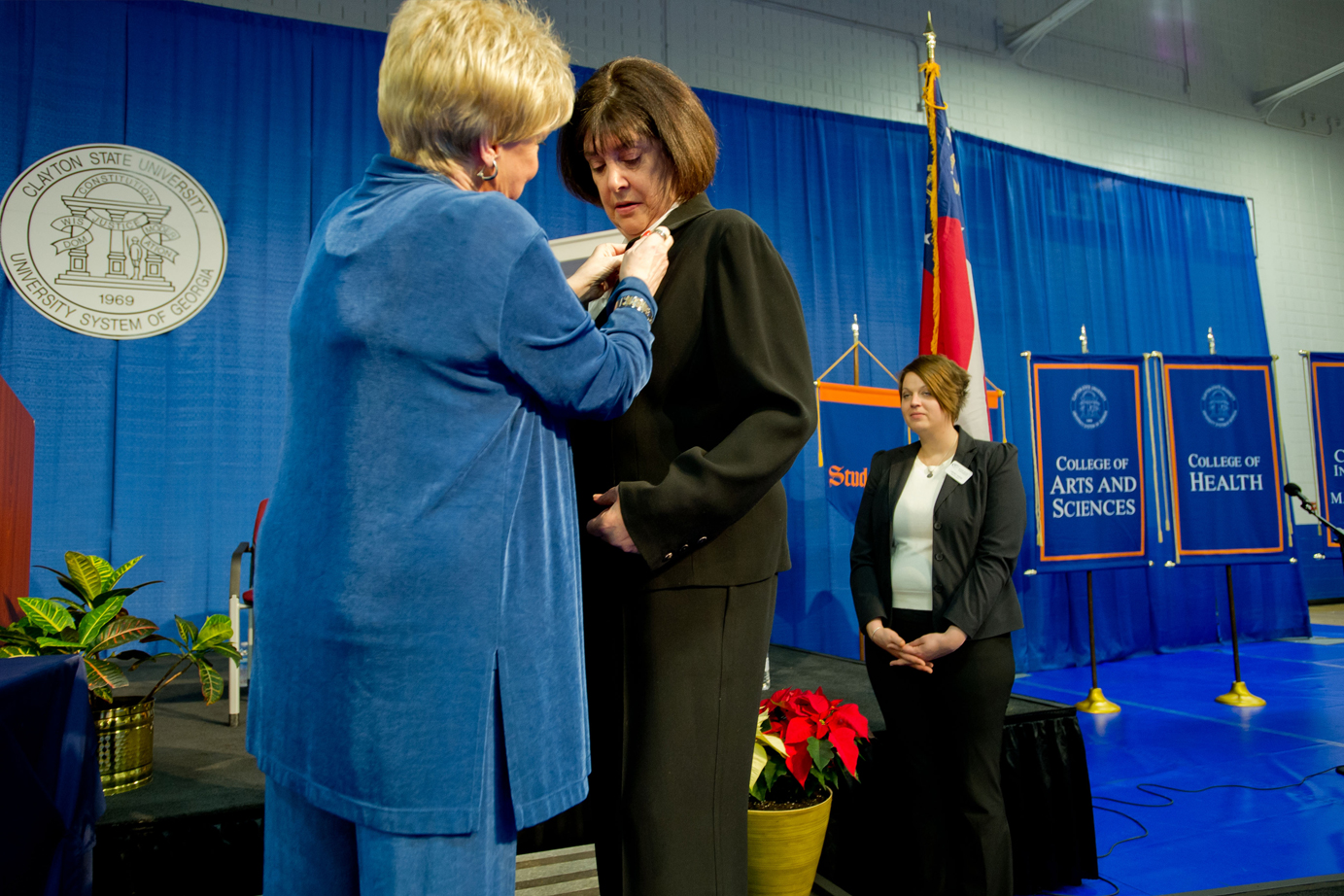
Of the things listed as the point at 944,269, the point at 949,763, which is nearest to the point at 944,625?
the point at 949,763

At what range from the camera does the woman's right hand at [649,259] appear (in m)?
0.88

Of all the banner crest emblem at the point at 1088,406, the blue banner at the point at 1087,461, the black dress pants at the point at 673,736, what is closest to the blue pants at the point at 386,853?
the black dress pants at the point at 673,736

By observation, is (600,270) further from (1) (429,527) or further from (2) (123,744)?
(2) (123,744)

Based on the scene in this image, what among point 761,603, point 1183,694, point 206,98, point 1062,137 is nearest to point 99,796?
point 761,603

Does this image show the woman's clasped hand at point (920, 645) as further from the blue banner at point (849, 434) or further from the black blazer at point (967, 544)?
the blue banner at point (849, 434)

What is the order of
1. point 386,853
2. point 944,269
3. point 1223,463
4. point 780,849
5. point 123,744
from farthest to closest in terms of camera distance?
point 1223,463, point 944,269, point 123,744, point 780,849, point 386,853

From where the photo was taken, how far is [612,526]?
2.77 feet

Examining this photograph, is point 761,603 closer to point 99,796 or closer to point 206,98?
point 99,796

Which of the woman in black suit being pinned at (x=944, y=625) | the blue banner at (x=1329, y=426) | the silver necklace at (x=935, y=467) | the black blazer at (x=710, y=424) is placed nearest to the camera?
the black blazer at (x=710, y=424)

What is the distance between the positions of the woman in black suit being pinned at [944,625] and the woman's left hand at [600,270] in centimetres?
148

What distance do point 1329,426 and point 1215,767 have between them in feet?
7.89

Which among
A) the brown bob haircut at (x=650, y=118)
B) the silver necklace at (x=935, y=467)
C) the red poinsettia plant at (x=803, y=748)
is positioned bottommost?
the red poinsettia plant at (x=803, y=748)

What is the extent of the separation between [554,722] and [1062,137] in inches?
300

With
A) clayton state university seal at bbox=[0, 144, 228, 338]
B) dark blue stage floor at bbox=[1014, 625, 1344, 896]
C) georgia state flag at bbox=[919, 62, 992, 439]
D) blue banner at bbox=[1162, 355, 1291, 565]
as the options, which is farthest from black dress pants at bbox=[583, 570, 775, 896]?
blue banner at bbox=[1162, 355, 1291, 565]
